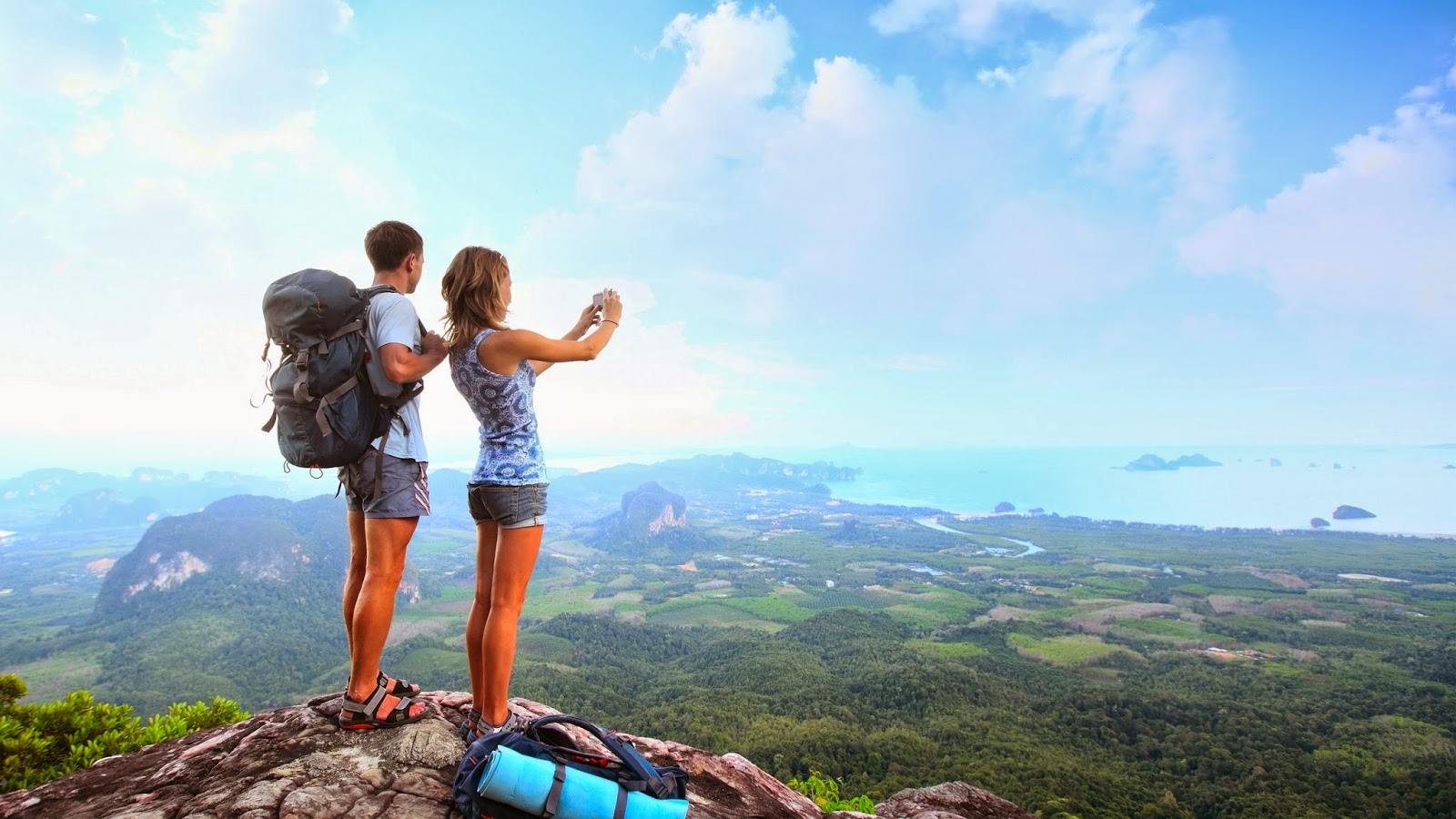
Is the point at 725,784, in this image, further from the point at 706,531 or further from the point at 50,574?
the point at 50,574

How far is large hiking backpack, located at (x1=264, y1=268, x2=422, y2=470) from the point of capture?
2.94 m

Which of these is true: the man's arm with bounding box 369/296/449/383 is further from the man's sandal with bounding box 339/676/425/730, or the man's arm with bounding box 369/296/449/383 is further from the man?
the man's sandal with bounding box 339/676/425/730

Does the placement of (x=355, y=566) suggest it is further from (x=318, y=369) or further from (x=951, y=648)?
(x=951, y=648)

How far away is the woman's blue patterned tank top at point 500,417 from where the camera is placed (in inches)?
128

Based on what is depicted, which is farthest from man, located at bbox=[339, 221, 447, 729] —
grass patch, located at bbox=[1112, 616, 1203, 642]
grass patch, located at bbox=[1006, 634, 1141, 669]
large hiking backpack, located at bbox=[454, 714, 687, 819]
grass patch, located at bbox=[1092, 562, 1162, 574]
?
grass patch, located at bbox=[1092, 562, 1162, 574]

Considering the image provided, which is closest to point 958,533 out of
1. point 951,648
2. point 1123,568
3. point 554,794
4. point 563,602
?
point 1123,568

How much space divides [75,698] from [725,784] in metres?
5.19

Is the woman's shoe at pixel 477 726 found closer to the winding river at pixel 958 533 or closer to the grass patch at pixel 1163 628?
the grass patch at pixel 1163 628

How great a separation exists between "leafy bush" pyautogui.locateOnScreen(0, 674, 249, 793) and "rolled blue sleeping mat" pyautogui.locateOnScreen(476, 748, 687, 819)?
127 inches

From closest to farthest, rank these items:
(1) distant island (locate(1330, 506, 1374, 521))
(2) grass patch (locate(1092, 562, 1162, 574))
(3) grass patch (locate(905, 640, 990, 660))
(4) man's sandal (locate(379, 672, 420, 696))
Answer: (4) man's sandal (locate(379, 672, 420, 696)) < (3) grass patch (locate(905, 640, 990, 660)) < (2) grass patch (locate(1092, 562, 1162, 574)) < (1) distant island (locate(1330, 506, 1374, 521))

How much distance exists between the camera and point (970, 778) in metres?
28.2

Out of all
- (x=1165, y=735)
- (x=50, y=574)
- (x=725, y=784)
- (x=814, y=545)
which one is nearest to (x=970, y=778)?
(x=1165, y=735)

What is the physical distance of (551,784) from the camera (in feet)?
8.36

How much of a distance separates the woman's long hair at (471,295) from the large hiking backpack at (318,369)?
435 millimetres
